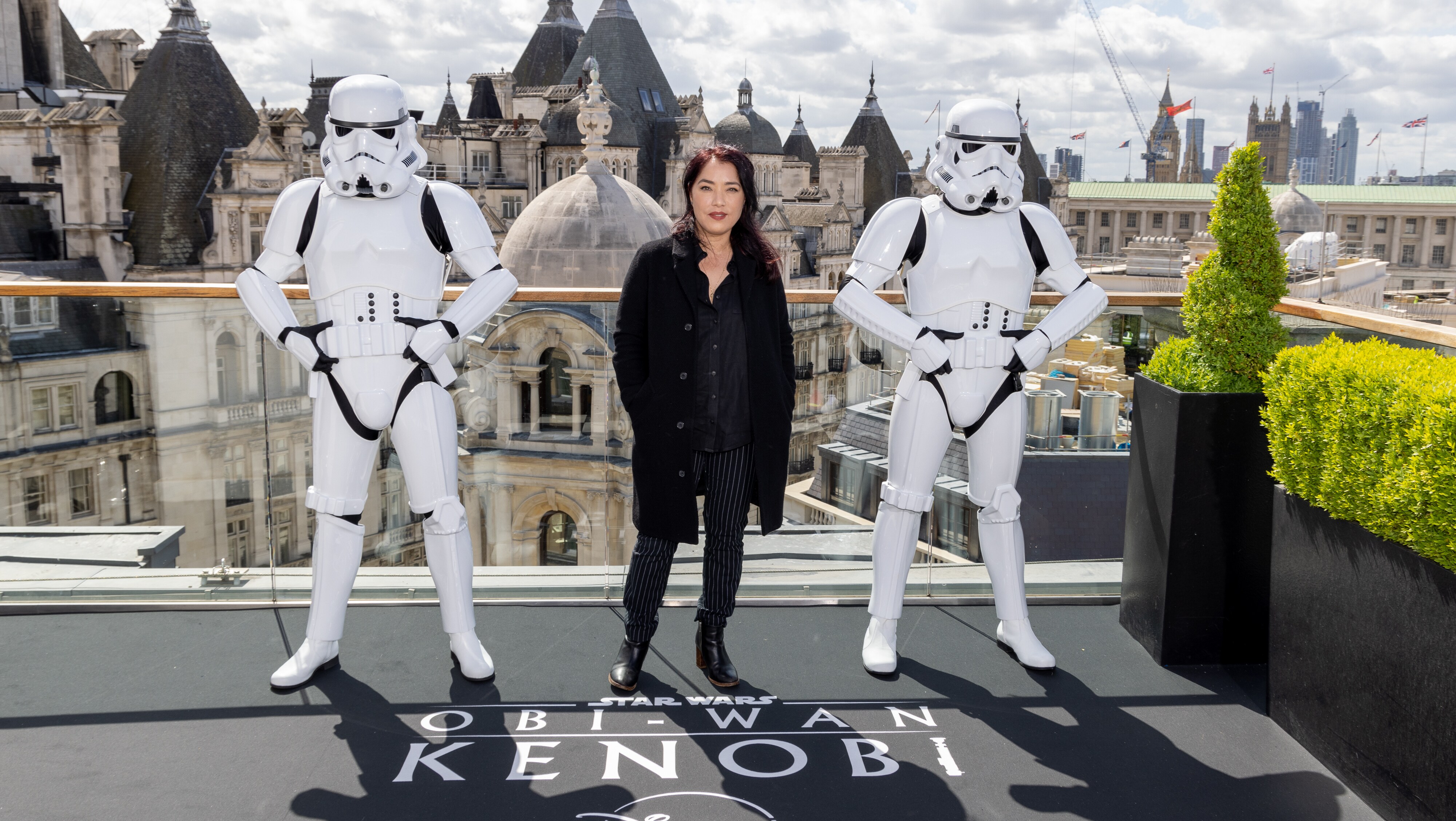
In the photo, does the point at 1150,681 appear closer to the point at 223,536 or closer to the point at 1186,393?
the point at 1186,393

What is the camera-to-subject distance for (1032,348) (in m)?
4.32

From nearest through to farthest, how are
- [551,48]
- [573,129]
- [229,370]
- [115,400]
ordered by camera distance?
1. [229,370]
2. [115,400]
3. [573,129]
4. [551,48]

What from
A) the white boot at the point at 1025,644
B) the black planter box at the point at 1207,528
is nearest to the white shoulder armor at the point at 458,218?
the white boot at the point at 1025,644

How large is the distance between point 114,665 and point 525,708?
1.60m

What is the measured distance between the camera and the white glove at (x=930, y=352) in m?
4.26

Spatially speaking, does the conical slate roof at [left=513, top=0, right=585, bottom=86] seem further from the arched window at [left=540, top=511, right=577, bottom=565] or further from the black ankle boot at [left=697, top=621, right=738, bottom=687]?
the black ankle boot at [left=697, top=621, right=738, bottom=687]

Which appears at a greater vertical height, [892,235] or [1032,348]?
[892,235]

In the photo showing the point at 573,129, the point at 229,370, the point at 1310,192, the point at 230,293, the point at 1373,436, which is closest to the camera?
the point at 1373,436

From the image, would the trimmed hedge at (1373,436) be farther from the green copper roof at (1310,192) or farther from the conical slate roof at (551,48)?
the green copper roof at (1310,192)

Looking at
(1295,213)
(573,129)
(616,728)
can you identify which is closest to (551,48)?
(573,129)

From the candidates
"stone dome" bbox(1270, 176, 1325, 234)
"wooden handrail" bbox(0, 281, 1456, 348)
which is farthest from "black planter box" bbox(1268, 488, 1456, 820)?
"stone dome" bbox(1270, 176, 1325, 234)

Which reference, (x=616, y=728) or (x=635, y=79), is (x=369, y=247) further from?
(x=635, y=79)

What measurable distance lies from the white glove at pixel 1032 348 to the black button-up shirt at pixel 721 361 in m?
0.98

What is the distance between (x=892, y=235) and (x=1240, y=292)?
1316mm
